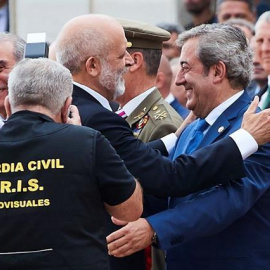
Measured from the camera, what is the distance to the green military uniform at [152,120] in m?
5.99

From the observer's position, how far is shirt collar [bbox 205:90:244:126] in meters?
5.44

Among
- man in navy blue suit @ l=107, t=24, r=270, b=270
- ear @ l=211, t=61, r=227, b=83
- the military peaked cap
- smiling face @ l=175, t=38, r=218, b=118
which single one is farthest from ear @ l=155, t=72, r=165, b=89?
ear @ l=211, t=61, r=227, b=83

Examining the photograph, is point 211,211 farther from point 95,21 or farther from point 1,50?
point 1,50

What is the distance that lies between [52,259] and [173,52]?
662 centimetres

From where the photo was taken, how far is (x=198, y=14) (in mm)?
10352

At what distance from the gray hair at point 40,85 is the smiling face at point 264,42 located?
13.1 feet

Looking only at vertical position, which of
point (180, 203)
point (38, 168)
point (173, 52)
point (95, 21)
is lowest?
point (173, 52)

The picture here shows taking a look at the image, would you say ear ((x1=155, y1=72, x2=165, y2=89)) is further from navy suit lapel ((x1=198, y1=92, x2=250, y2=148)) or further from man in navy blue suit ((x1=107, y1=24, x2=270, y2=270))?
navy suit lapel ((x1=198, y1=92, x2=250, y2=148))

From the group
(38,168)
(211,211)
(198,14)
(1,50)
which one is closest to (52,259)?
(38,168)

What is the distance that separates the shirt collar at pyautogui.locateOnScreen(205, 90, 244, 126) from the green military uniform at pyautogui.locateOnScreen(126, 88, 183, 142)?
0.56 meters

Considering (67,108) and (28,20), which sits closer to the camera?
(67,108)

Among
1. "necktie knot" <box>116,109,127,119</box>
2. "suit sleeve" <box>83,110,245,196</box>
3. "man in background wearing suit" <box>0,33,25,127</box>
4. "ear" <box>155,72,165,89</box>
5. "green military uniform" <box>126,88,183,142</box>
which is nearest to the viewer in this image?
"suit sleeve" <box>83,110,245,196</box>

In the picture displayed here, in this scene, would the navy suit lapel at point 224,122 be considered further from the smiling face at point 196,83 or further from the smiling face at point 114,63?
the smiling face at point 114,63

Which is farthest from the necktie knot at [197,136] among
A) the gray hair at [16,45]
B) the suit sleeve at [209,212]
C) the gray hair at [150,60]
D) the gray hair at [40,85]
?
the gray hair at [16,45]
